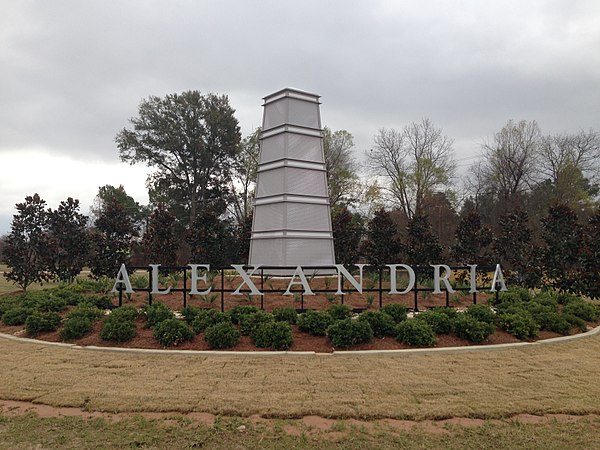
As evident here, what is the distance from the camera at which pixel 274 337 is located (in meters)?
8.58

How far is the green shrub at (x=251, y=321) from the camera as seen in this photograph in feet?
30.1

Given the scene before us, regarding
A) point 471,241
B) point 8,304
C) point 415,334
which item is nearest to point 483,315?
point 415,334

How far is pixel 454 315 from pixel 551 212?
331 inches

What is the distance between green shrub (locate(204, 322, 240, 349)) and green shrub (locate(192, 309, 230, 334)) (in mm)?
558

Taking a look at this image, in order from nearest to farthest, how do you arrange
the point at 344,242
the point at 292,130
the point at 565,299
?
1. the point at 565,299
2. the point at 292,130
3. the point at 344,242

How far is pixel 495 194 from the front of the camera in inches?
1737

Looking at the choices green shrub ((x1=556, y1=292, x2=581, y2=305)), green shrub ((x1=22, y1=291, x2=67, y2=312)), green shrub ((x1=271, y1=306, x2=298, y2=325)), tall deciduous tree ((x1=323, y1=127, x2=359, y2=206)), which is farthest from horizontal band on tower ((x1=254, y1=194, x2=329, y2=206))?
tall deciduous tree ((x1=323, y1=127, x2=359, y2=206))

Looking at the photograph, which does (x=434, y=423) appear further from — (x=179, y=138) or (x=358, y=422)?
(x=179, y=138)

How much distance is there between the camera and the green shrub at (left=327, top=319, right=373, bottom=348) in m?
8.59

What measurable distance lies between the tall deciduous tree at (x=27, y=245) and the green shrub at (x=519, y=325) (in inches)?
732

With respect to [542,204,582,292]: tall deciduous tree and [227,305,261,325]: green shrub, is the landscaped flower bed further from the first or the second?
[542,204,582,292]: tall deciduous tree

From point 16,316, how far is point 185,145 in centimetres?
3401

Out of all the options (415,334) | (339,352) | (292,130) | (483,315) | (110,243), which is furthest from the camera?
(110,243)

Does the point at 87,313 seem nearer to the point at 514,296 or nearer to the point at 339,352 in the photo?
the point at 339,352
